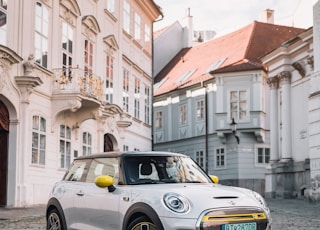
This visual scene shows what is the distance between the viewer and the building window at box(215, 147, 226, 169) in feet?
136

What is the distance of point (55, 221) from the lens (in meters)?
9.14

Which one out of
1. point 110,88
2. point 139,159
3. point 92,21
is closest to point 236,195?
point 139,159

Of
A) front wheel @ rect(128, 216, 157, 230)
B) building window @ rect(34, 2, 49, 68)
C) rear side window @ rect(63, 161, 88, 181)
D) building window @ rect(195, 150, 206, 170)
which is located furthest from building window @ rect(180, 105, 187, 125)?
front wheel @ rect(128, 216, 157, 230)

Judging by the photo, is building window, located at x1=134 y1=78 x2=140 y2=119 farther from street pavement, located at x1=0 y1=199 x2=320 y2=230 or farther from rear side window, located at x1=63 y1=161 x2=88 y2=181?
rear side window, located at x1=63 y1=161 x2=88 y2=181

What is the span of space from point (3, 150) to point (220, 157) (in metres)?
25.4

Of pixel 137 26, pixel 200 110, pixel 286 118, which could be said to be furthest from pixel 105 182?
pixel 200 110

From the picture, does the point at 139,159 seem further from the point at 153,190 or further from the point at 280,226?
the point at 280,226

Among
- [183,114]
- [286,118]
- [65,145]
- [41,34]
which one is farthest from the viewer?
[183,114]

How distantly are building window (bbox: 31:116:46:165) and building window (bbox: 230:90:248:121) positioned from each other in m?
21.9

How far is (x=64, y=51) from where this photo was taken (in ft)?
71.9

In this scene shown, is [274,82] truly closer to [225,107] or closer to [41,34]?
[225,107]

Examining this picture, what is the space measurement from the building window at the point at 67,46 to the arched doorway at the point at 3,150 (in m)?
3.74

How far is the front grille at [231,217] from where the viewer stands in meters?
6.58

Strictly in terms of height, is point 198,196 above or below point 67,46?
below
